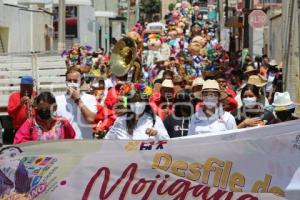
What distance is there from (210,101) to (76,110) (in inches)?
64.1

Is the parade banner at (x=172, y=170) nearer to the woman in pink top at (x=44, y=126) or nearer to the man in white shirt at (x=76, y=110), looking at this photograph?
the woman in pink top at (x=44, y=126)

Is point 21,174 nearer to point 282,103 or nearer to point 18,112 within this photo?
point 282,103

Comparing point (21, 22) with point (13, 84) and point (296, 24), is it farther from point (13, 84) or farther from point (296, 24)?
point (296, 24)

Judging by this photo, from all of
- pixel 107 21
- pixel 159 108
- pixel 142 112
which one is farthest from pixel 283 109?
pixel 107 21

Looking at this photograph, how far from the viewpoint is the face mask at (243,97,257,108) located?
8.50 m

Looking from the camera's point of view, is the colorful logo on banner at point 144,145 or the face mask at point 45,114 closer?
the colorful logo on banner at point 144,145

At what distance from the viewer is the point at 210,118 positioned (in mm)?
7457

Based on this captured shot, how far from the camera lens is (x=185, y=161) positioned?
5.95 m

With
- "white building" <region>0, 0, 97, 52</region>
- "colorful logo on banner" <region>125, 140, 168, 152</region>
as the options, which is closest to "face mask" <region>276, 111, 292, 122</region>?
"colorful logo on banner" <region>125, 140, 168, 152</region>

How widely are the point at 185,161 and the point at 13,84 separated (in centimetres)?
1069

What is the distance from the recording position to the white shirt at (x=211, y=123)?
7371 mm

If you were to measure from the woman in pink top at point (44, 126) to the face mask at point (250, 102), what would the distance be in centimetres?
227

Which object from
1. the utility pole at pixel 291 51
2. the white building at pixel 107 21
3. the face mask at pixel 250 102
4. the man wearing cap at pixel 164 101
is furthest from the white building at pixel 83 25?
the face mask at pixel 250 102

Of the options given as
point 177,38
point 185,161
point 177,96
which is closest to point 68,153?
point 185,161
